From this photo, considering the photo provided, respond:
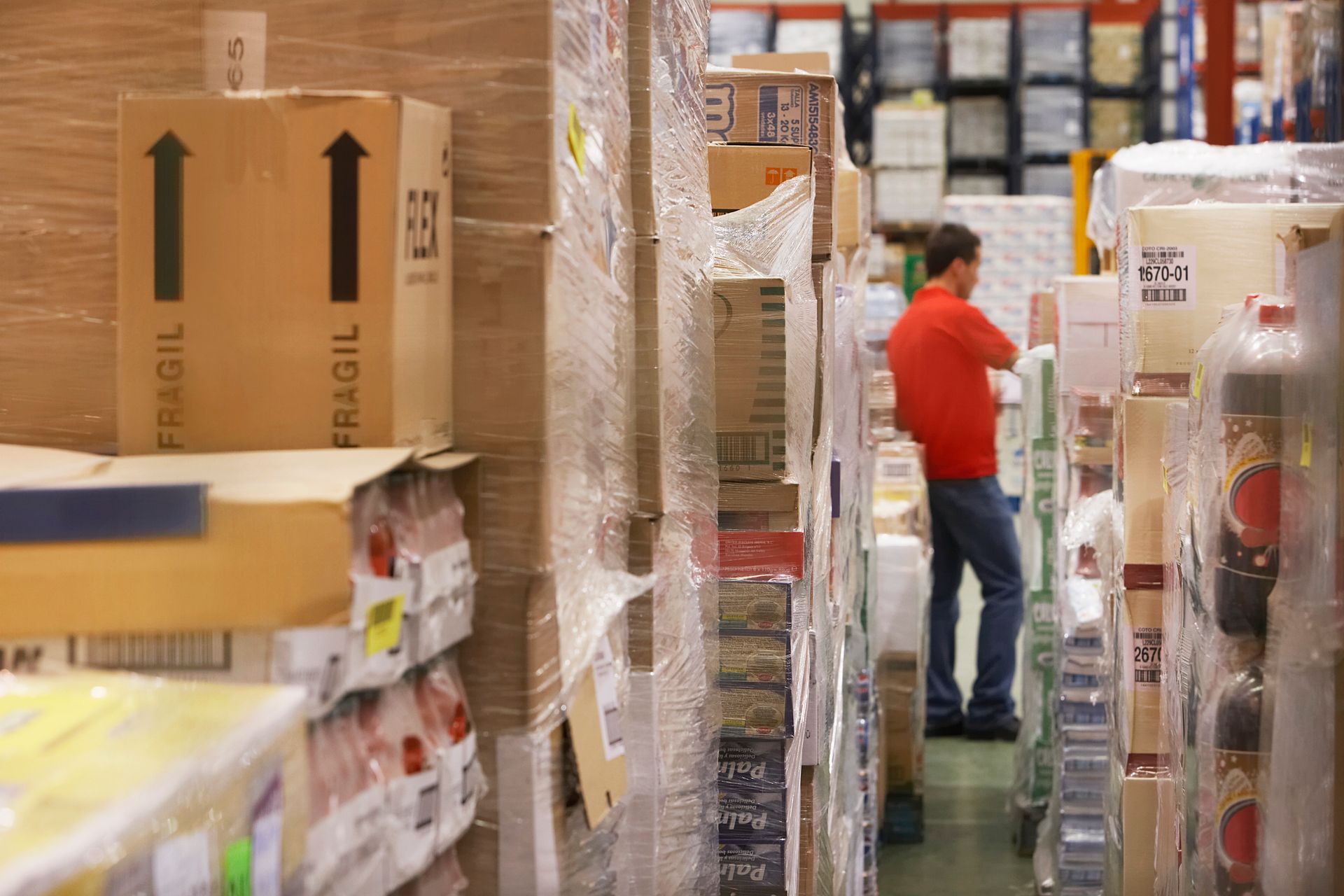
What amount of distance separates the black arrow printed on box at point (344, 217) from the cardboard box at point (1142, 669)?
7.18ft

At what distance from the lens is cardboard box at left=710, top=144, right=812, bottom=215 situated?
A: 254cm

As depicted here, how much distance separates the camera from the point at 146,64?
4.41ft

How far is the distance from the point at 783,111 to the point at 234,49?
1589mm

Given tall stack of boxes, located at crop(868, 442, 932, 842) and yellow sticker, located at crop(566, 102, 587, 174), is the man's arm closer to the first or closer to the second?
tall stack of boxes, located at crop(868, 442, 932, 842)

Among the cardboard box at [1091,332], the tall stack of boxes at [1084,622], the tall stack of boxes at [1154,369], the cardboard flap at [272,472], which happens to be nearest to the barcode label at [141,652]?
the cardboard flap at [272,472]

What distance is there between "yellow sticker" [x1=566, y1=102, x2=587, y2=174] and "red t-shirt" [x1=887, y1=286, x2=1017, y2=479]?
3.93 metres

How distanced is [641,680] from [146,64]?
89 centimetres

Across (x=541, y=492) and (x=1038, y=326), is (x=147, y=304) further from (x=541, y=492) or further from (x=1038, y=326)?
(x=1038, y=326)

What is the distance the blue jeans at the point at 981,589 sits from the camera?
17.3 feet

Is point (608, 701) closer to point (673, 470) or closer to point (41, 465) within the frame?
point (673, 470)

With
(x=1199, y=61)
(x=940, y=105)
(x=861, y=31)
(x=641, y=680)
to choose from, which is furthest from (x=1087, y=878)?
(x=861, y=31)

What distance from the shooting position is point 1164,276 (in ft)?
9.55

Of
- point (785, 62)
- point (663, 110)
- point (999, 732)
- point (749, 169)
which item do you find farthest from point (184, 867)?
point (999, 732)

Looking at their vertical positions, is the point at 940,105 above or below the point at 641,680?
above
